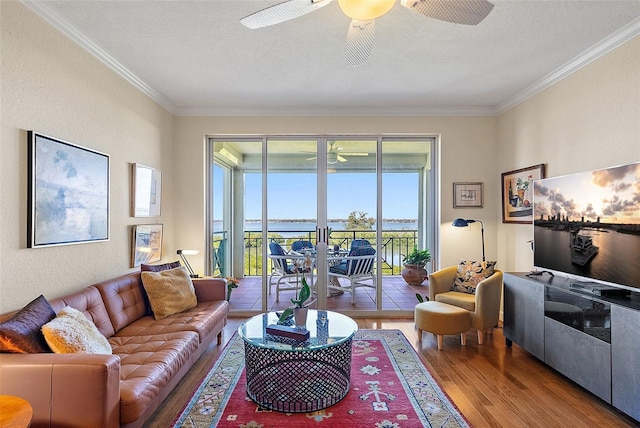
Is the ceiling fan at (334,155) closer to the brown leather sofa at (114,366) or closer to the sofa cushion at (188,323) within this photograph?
the sofa cushion at (188,323)

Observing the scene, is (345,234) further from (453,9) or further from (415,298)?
(453,9)

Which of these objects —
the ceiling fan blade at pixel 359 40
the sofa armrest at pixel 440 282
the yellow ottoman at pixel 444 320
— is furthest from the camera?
the sofa armrest at pixel 440 282

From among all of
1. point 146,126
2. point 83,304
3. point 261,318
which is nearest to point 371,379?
point 261,318

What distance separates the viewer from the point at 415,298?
14.9ft

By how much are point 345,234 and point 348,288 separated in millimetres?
728

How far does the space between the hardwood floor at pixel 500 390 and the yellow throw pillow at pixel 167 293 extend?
0.53 metres

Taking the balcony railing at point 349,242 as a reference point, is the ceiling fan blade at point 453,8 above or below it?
above

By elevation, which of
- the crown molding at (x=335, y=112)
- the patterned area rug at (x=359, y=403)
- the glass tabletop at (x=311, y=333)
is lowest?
the patterned area rug at (x=359, y=403)

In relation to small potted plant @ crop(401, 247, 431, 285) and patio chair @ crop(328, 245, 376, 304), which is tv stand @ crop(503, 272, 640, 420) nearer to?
small potted plant @ crop(401, 247, 431, 285)

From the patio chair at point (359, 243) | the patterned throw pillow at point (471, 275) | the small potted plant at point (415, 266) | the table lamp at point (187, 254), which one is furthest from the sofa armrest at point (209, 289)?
the patterned throw pillow at point (471, 275)

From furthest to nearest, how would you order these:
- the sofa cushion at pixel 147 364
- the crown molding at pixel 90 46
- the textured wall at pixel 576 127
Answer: the textured wall at pixel 576 127, the crown molding at pixel 90 46, the sofa cushion at pixel 147 364

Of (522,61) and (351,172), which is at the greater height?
(522,61)

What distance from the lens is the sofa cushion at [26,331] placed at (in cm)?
169

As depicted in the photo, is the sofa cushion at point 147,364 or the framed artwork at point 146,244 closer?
the sofa cushion at point 147,364
